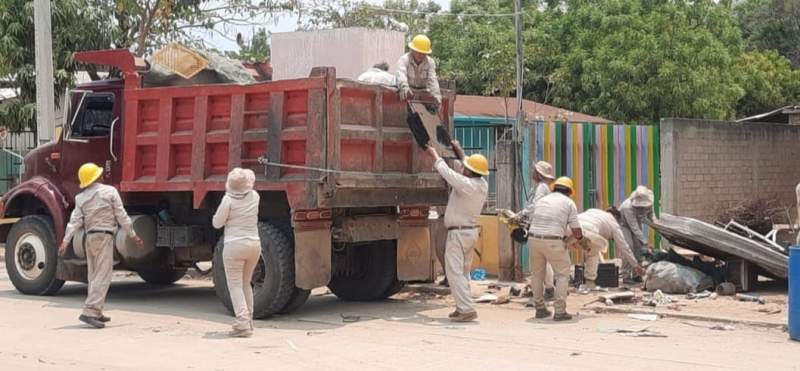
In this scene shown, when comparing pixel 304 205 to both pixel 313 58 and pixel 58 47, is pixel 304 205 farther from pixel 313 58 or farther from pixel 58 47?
pixel 58 47

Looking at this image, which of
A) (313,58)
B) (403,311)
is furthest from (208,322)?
(313,58)

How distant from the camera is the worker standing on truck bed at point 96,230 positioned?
1054 centimetres

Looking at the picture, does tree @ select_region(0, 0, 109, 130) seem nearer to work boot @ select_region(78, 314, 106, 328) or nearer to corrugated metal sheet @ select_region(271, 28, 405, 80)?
corrugated metal sheet @ select_region(271, 28, 405, 80)

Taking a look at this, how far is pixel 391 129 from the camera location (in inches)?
452

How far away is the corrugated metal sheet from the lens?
1276 cm

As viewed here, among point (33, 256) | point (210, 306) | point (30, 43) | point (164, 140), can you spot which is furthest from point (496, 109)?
point (164, 140)

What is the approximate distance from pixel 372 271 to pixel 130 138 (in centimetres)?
330

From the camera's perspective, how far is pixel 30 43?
2067 centimetres

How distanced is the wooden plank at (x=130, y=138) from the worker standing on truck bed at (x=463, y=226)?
11.9ft

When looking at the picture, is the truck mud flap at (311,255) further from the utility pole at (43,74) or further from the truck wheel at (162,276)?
the utility pole at (43,74)

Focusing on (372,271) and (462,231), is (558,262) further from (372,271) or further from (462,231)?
(372,271)

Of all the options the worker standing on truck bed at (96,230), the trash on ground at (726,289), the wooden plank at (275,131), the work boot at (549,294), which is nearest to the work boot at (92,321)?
the worker standing on truck bed at (96,230)

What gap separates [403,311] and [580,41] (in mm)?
19839

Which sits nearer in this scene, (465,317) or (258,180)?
(465,317)
